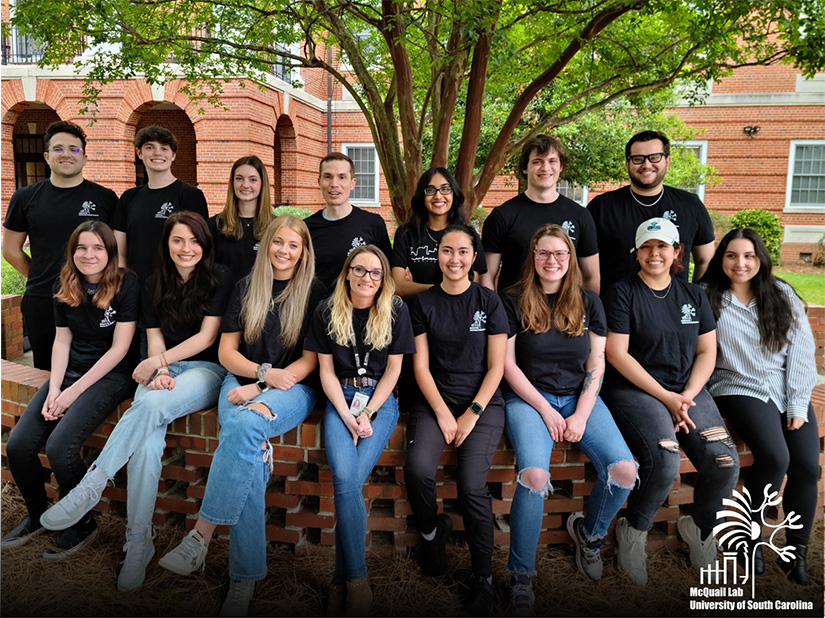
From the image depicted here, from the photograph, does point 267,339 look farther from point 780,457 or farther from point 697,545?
point 780,457

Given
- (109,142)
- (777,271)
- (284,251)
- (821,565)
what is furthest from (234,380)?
(777,271)

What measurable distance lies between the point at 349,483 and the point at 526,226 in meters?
1.94

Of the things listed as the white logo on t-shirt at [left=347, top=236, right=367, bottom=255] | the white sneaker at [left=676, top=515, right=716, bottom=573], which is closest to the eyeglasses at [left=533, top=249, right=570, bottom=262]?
the white logo on t-shirt at [left=347, top=236, right=367, bottom=255]

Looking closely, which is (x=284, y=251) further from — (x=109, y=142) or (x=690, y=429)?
(x=109, y=142)

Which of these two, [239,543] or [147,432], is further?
[147,432]

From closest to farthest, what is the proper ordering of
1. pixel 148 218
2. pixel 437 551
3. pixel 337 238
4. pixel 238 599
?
pixel 238 599
pixel 437 551
pixel 337 238
pixel 148 218

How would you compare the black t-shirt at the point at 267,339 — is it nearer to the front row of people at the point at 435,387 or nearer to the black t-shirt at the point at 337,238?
the front row of people at the point at 435,387

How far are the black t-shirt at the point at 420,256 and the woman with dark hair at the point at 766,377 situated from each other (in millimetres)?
1487

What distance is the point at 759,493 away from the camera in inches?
129

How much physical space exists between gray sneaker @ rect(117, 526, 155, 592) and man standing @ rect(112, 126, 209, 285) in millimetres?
1779

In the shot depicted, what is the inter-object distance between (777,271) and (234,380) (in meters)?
16.3

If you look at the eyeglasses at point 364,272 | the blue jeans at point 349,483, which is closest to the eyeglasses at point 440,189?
the eyeglasses at point 364,272

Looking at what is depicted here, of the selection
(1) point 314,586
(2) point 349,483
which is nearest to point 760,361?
(2) point 349,483

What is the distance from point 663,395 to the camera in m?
3.28
